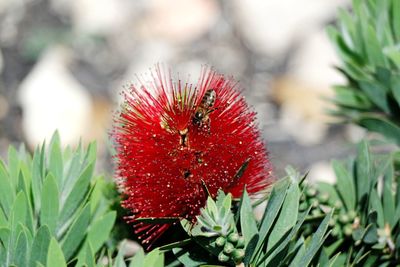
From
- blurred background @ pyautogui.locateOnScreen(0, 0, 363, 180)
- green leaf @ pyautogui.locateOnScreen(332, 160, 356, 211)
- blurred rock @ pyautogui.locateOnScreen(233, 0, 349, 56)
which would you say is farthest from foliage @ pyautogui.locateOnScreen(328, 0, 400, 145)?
blurred rock @ pyautogui.locateOnScreen(233, 0, 349, 56)

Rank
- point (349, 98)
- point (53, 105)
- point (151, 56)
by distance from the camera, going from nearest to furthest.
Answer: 1. point (349, 98)
2. point (53, 105)
3. point (151, 56)

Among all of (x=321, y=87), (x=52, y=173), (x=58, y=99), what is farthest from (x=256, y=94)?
(x=52, y=173)

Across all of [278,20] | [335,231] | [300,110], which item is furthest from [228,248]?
[278,20]

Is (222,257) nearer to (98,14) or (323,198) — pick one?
(323,198)

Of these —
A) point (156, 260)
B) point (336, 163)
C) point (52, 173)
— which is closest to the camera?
point (156, 260)

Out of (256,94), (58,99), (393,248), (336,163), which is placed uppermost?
(58,99)

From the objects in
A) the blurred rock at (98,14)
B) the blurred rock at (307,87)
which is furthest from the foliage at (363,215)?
the blurred rock at (98,14)

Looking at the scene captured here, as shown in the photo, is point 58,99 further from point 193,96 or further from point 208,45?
point 193,96
